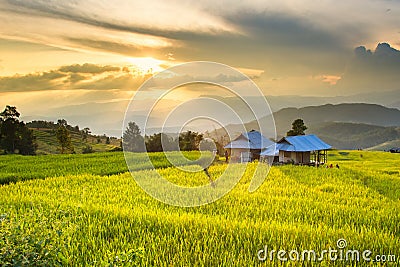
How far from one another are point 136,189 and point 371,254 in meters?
7.02

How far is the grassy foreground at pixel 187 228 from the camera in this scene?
162 inches

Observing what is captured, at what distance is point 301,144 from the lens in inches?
1104

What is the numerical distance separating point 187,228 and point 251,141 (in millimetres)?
23616

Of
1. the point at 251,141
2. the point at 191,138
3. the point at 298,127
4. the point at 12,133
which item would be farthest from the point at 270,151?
the point at 12,133

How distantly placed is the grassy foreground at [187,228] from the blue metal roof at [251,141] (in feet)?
58.7

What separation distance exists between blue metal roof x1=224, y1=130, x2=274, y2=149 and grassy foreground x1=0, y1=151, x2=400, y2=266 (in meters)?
17.9

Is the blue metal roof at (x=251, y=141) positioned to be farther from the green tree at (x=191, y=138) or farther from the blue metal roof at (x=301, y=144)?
the green tree at (x=191, y=138)

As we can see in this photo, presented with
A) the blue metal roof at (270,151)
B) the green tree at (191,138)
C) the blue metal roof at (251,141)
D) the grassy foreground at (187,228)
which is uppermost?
the blue metal roof at (251,141)

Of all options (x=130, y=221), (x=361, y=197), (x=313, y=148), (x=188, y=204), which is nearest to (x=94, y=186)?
(x=188, y=204)

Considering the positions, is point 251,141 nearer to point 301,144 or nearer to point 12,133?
point 301,144

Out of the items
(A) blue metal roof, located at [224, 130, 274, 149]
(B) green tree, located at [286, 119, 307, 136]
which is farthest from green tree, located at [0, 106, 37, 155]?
(B) green tree, located at [286, 119, 307, 136]

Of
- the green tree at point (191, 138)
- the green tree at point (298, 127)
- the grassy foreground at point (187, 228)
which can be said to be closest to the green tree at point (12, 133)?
the green tree at point (191, 138)

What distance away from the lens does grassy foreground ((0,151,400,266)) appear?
13.5ft

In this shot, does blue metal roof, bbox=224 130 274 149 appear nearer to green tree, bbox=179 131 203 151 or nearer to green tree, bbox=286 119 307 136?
green tree, bbox=179 131 203 151
